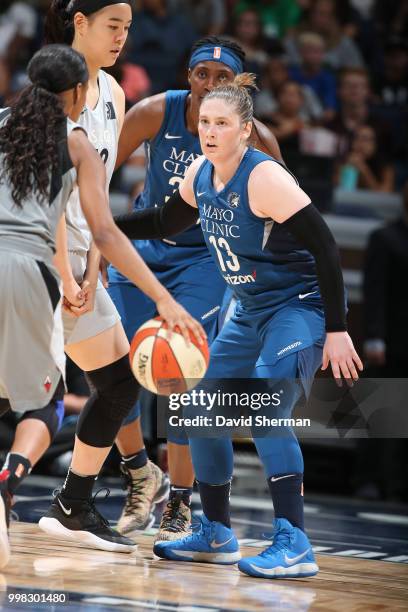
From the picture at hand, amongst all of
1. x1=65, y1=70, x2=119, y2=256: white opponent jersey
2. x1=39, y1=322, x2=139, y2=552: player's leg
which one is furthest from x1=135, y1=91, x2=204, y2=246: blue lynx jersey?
x1=39, y1=322, x2=139, y2=552: player's leg

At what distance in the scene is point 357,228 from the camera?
9102 mm

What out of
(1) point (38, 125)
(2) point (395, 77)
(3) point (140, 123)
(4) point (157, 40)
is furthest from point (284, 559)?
(2) point (395, 77)

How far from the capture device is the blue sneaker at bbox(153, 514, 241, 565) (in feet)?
15.1

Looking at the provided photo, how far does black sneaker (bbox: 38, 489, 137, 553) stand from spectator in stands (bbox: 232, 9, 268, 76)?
6.58 meters

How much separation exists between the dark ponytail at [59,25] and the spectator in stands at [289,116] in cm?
460

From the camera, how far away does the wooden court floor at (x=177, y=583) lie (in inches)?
146

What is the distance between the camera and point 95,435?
462 centimetres

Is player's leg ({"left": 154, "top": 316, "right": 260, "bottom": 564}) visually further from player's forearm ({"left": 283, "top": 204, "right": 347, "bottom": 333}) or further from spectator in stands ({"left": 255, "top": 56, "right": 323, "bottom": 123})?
spectator in stands ({"left": 255, "top": 56, "right": 323, "bottom": 123})

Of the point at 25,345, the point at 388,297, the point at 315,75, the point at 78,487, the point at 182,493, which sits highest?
the point at 315,75

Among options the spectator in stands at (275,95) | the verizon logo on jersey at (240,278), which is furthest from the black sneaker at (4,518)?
the spectator in stands at (275,95)

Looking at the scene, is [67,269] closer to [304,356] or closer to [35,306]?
[35,306]

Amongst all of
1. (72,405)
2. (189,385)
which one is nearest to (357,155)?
(72,405)

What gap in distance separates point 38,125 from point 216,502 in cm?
177

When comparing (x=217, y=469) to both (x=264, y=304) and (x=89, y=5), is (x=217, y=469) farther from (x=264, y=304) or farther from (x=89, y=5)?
(x=89, y=5)
